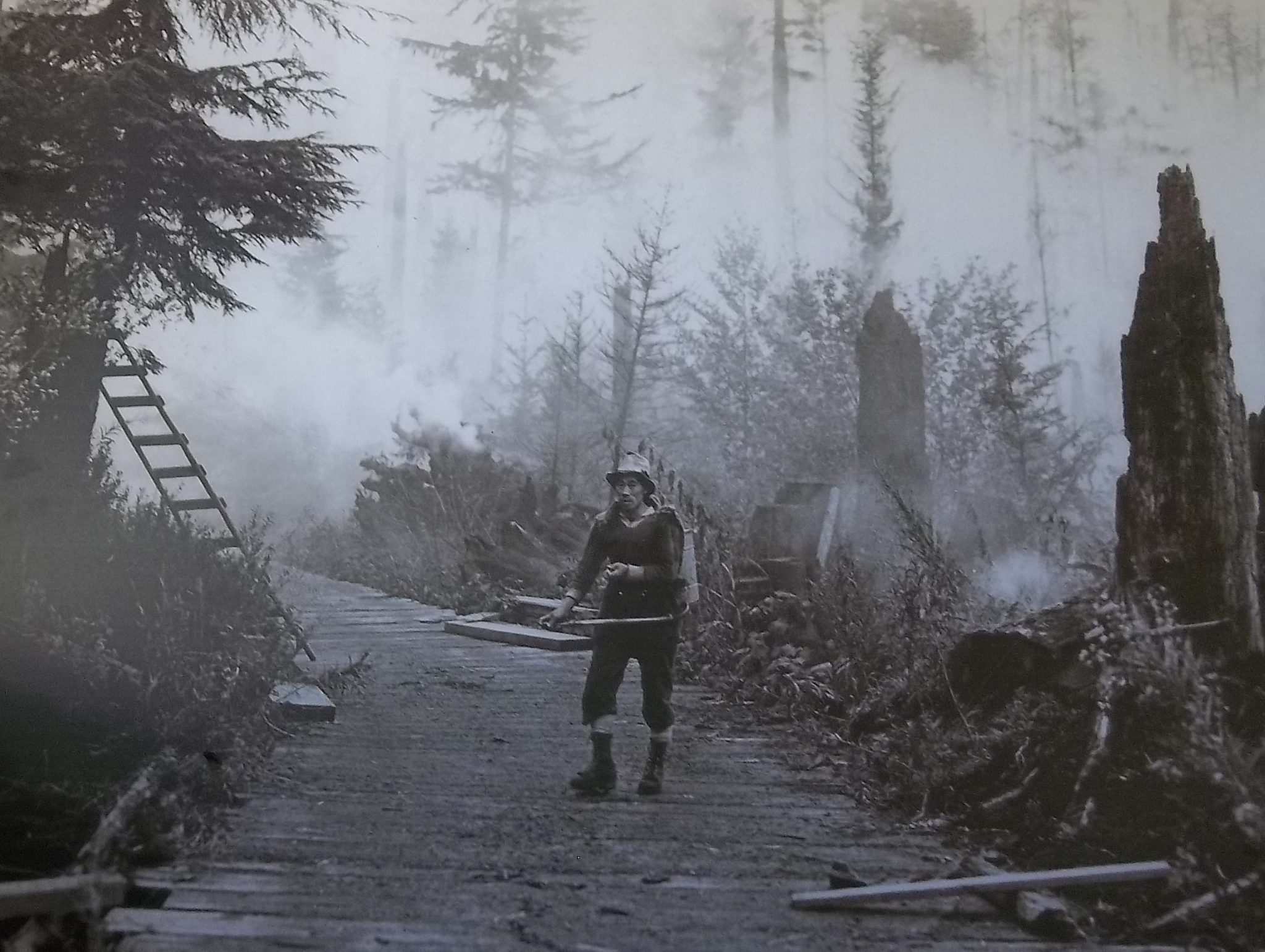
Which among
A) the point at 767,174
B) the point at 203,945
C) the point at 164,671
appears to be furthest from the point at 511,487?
the point at 203,945

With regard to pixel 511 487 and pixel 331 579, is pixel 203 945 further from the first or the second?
pixel 511 487

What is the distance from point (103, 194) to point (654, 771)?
8.80ft

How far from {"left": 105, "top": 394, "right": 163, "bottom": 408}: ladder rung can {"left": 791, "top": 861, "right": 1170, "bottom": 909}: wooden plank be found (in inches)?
105

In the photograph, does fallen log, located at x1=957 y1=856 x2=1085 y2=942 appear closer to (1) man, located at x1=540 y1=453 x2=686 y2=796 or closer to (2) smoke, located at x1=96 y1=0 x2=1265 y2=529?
(1) man, located at x1=540 y1=453 x2=686 y2=796

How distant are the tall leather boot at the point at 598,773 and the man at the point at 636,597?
0.02 m

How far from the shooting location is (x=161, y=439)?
339 cm

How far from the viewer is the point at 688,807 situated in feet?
9.70

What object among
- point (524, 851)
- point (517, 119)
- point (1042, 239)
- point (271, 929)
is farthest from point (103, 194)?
point (1042, 239)

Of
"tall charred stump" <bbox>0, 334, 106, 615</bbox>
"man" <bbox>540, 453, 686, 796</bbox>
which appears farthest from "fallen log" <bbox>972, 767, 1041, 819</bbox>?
"tall charred stump" <bbox>0, 334, 106, 615</bbox>

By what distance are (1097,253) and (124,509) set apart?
12.9ft

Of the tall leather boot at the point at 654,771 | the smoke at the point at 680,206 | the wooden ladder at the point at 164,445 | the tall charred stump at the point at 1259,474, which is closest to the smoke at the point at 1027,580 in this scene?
the smoke at the point at 680,206

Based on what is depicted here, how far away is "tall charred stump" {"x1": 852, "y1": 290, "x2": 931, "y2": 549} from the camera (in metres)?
4.61

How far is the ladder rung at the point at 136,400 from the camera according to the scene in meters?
3.26

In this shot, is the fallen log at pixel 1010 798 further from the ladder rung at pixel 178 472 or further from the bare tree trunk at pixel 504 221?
the ladder rung at pixel 178 472
